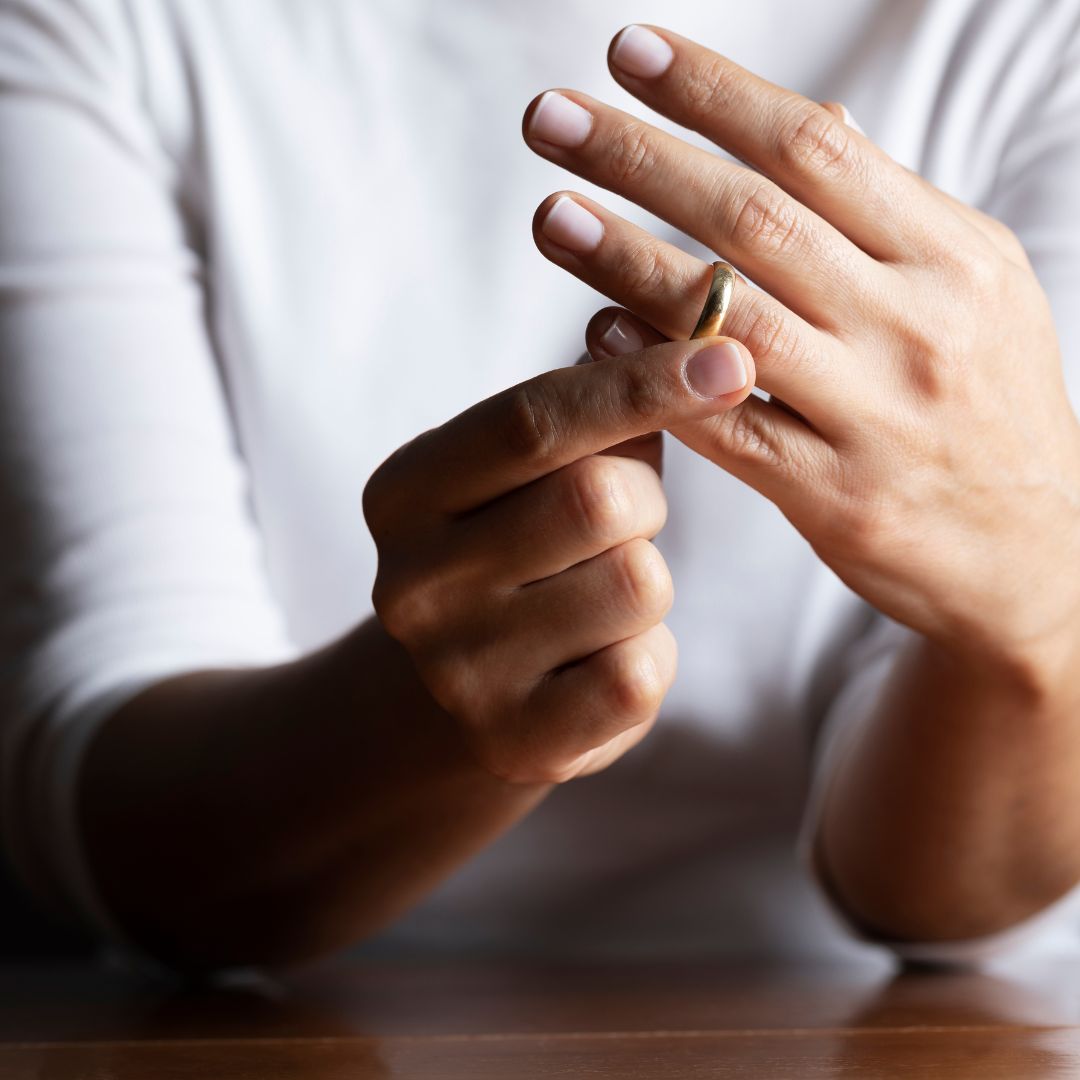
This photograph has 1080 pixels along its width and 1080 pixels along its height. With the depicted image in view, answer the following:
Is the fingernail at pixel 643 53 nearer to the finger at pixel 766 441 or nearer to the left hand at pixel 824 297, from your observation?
the left hand at pixel 824 297

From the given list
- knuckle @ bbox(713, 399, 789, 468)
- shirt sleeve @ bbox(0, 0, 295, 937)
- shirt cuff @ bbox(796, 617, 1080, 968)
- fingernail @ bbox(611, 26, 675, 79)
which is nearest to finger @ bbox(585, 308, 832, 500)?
knuckle @ bbox(713, 399, 789, 468)

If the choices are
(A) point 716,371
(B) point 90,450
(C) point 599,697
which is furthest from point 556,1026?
(B) point 90,450

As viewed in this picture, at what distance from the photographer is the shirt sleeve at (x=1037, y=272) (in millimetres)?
614

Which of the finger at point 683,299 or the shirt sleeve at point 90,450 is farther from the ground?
the finger at point 683,299

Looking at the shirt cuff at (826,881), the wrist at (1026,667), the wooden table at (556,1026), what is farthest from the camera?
the shirt cuff at (826,881)

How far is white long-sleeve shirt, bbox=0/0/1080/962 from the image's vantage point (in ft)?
2.13

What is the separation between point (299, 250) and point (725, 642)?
327 mm

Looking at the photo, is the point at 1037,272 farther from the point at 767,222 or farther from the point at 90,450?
the point at 90,450

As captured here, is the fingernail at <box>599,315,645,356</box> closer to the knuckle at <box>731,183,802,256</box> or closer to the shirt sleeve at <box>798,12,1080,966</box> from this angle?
the knuckle at <box>731,183,802,256</box>

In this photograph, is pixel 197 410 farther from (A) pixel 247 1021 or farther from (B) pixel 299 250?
(A) pixel 247 1021

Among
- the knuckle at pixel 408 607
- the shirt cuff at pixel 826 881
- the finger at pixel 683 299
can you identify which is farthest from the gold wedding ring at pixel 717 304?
the shirt cuff at pixel 826 881

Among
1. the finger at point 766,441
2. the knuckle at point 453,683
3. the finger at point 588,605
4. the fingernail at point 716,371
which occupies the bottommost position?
the knuckle at point 453,683

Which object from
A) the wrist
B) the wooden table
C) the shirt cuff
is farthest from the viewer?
the shirt cuff

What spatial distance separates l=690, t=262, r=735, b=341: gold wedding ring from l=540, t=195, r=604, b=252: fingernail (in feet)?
0.13
